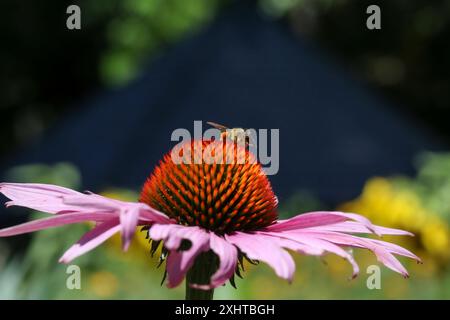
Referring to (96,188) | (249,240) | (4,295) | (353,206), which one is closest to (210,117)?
(96,188)

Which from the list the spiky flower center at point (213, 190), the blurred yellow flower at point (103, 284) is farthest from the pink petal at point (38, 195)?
the blurred yellow flower at point (103, 284)

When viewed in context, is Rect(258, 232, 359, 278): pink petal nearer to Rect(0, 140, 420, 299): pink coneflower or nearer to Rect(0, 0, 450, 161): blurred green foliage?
Rect(0, 140, 420, 299): pink coneflower

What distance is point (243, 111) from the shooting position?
6.25m

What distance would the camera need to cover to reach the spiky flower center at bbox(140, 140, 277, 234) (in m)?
1.41

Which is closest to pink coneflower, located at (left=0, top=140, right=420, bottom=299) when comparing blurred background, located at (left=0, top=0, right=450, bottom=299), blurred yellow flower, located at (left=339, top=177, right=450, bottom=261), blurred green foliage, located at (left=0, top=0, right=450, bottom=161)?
blurred background, located at (left=0, top=0, right=450, bottom=299)

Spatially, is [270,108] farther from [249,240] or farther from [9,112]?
[9,112]

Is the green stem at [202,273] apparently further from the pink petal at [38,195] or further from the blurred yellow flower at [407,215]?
the blurred yellow flower at [407,215]

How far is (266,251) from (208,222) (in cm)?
25

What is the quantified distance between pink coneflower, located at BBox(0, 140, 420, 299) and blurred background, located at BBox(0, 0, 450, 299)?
14.9 inches

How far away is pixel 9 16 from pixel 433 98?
232 inches

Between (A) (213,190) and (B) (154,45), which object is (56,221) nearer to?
(A) (213,190)

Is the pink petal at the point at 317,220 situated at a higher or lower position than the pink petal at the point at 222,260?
higher

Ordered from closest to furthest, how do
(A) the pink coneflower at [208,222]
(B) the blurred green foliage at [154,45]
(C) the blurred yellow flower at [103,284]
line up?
(A) the pink coneflower at [208,222], (C) the blurred yellow flower at [103,284], (B) the blurred green foliage at [154,45]

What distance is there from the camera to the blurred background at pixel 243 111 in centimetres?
326
